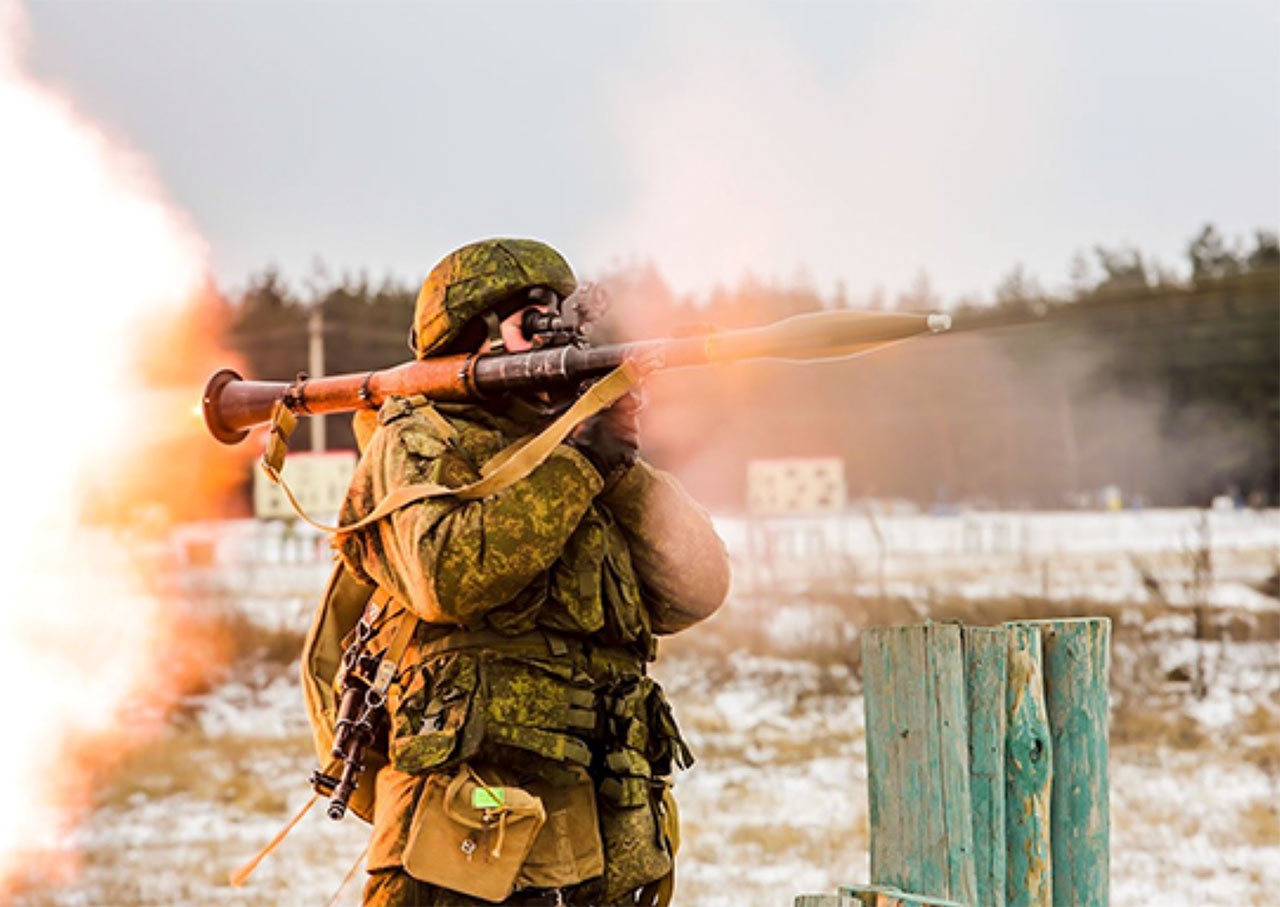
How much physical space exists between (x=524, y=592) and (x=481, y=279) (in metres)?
0.84

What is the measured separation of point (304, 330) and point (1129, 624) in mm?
10131

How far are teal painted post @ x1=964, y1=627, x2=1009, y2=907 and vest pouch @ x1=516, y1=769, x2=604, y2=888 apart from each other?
0.95 metres

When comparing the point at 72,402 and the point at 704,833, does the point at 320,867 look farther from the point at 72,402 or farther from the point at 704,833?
the point at 72,402

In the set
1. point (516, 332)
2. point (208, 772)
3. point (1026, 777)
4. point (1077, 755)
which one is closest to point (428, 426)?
point (516, 332)

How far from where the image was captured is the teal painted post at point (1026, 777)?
4.06 metres

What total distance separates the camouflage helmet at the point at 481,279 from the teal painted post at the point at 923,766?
4.16 ft

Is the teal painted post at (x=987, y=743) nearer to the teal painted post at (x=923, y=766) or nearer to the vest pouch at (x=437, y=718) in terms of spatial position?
the teal painted post at (x=923, y=766)

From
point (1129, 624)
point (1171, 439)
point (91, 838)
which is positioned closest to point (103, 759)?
point (91, 838)

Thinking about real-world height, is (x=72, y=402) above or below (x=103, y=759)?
above

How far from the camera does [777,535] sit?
18.3 metres

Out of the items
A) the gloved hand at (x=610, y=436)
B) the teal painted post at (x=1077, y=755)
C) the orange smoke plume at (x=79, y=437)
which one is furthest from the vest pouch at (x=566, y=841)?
the orange smoke plume at (x=79, y=437)

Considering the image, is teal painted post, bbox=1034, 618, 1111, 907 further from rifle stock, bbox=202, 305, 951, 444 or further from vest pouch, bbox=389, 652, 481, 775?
vest pouch, bbox=389, 652, 481, 775

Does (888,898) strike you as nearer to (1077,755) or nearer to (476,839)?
(1077,755)

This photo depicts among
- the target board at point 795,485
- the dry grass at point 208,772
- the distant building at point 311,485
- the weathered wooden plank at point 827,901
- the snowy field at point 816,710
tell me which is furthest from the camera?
the target board at point 795,485
